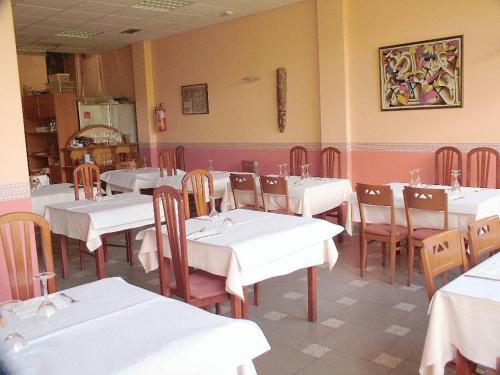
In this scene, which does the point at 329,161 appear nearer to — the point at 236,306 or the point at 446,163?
the point at 446,163

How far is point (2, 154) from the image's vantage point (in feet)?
12.4

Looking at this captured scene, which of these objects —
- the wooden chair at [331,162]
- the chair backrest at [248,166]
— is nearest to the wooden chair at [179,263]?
the wooden chair at [331,162]

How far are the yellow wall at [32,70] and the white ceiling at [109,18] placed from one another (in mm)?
914

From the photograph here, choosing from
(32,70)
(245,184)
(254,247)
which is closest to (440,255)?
(254,247)

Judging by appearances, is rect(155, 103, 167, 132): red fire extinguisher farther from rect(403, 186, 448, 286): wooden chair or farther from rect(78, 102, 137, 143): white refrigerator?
rect(403, 186, 448, 286): wooden chair

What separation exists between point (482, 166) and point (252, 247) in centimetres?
344

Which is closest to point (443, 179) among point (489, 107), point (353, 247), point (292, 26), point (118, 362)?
point (489, 107)

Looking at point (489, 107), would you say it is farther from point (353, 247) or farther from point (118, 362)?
point (118, 362)

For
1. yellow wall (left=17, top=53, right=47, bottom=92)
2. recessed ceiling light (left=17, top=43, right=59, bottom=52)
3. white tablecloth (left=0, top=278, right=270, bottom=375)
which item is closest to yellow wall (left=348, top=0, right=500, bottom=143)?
white tablecloth (left=0, top=278, right=270, bottom=375)

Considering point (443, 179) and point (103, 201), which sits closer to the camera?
point (103, 201)

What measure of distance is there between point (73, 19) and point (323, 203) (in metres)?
4.56

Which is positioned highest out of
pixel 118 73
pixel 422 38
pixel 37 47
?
pixel 37 47

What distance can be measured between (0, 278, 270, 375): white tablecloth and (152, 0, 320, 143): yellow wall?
210 inches

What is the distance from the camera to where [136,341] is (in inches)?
71.1
